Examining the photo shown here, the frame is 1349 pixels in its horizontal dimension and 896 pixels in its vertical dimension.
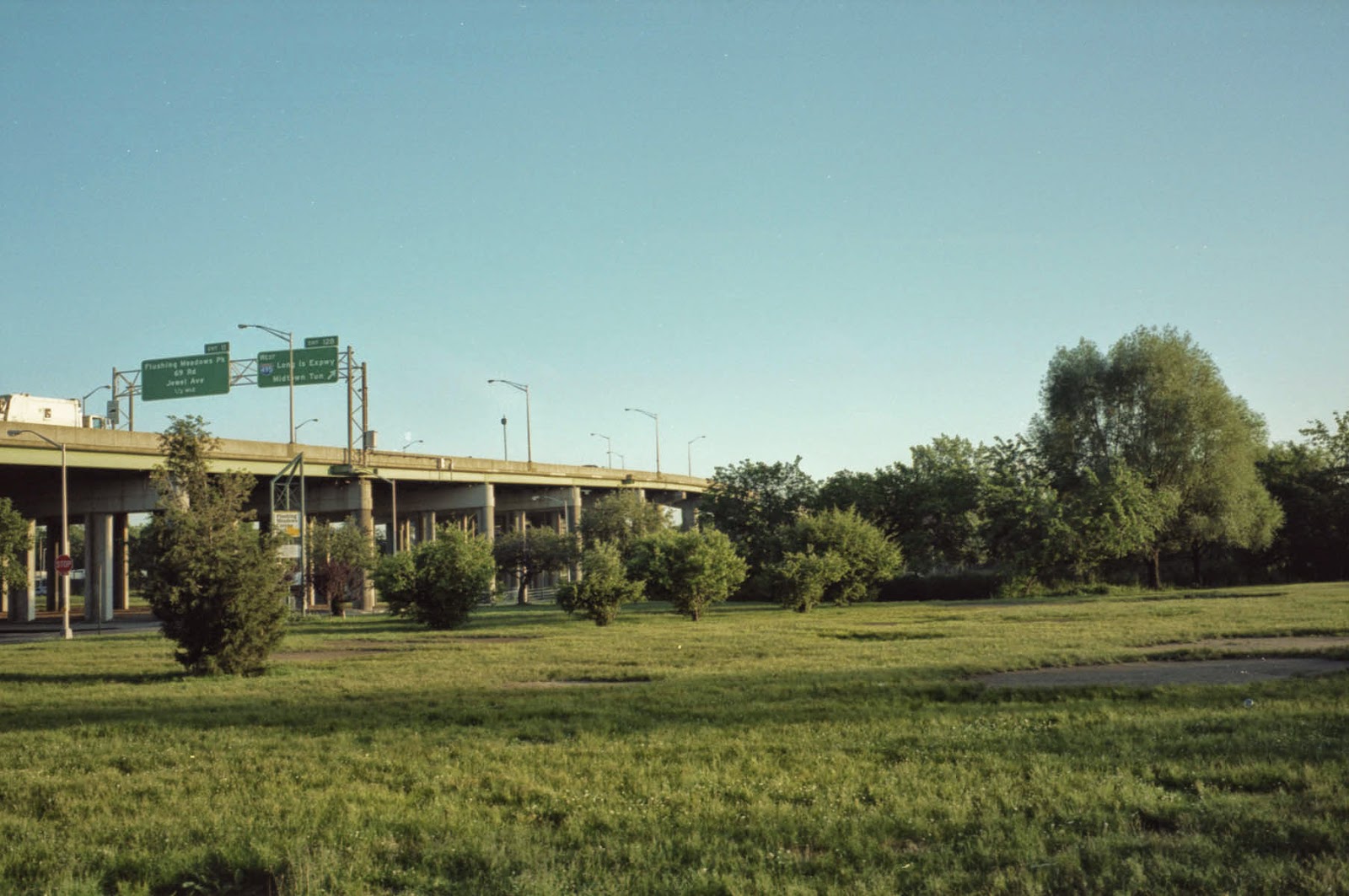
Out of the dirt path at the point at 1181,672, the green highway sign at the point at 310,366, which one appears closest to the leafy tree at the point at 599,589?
the dirt path at the point at 1181,672

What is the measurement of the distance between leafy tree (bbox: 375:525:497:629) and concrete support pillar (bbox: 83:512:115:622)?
32.4 metres

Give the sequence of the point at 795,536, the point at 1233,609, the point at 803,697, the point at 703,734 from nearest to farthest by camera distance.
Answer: the point at 703,734, the point at 803,697, the point at 1233,609, the point at 795,536

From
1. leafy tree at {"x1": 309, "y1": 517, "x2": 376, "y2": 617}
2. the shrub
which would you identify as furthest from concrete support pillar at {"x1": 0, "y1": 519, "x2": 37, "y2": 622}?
the shrub

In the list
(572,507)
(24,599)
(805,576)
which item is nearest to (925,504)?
(805,576)

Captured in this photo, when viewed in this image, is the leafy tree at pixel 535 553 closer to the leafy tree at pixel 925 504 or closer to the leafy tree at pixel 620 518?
the leafy tree at pixel 620 518

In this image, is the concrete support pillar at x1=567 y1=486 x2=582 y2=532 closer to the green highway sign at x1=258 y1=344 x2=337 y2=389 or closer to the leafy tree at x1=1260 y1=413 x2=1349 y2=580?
the green highway sign at x1=258 y1=344 x2=337 y2=389

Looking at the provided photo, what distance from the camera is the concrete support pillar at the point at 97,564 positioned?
2308 inches

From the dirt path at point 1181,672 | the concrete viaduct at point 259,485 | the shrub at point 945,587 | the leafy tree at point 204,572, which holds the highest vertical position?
the concrete viaduct at point 259,485

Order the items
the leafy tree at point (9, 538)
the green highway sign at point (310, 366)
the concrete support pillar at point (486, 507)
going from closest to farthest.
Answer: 1. the leafy tree at point (9, 538)
2. the green highway sign at point (310, 366)
3. the concrete support pillar at point (486, 507)

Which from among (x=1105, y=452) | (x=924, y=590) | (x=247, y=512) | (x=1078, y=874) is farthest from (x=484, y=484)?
(x=1078, y=874)

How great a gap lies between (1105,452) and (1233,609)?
28058mm

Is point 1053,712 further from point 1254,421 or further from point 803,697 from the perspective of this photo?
point 1254,421

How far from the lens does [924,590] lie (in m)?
54.1

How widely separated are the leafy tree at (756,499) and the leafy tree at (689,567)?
14912mm
